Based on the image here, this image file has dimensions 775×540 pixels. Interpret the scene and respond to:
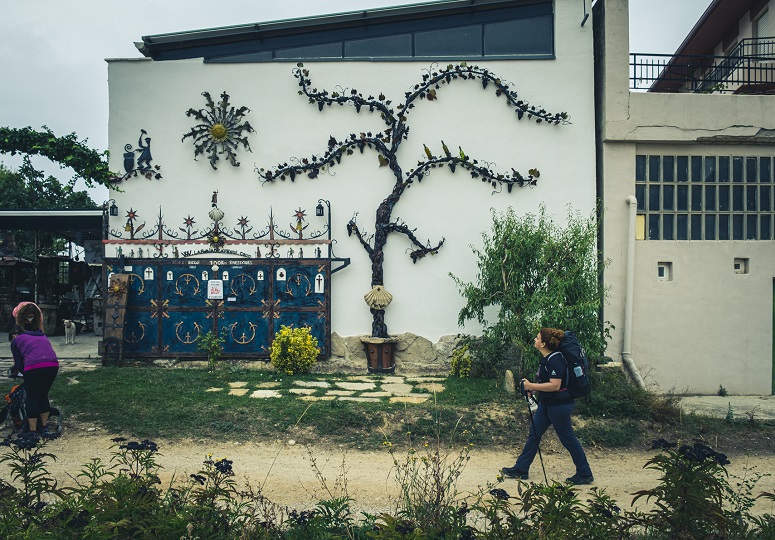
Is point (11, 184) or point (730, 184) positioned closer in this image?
point (730, 184)

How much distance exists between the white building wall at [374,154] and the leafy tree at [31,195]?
17.0 meters

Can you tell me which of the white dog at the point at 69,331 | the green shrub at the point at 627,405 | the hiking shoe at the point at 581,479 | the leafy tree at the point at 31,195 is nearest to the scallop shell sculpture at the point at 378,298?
the green shrub at the point at 627,405

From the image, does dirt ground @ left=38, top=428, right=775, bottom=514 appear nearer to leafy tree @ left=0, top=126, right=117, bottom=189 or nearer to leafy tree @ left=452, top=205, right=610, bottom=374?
leafy tree @ left=452, top=205, right=610, bottom=374

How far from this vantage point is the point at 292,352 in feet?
33.9

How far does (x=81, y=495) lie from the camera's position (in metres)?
3.66

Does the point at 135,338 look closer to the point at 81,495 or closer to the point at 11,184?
the point at 81,495

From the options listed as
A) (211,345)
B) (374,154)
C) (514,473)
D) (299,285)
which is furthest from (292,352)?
(514,473)

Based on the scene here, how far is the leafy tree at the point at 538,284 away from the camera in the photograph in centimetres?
870

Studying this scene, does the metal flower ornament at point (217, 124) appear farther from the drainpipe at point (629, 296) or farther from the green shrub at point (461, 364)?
the drainpipe at point (629, 296)

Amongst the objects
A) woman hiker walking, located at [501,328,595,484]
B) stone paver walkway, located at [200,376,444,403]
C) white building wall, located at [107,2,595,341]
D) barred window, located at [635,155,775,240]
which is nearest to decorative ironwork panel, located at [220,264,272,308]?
white building wall, located at [107,2,595,341]

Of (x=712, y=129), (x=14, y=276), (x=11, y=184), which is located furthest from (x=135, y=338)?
(x=11, y=184)

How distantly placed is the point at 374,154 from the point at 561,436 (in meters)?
6.83

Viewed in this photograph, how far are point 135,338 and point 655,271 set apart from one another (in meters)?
9.70

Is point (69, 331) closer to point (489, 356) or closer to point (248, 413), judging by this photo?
point (248, 413)
